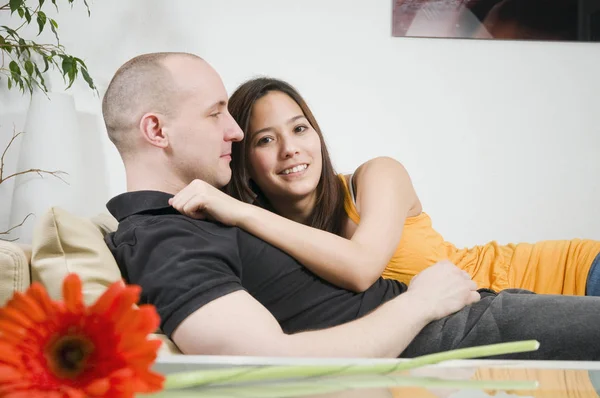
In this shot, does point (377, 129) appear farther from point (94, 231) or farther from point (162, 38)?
point (94, 231)

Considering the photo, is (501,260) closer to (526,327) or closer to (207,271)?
(526,327)

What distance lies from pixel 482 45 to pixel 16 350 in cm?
276

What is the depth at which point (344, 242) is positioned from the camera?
1216mm

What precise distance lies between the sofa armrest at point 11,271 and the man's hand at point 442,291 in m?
0.67

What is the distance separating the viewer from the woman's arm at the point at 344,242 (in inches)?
46.1

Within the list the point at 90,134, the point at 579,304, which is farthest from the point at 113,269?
the point at 90,134

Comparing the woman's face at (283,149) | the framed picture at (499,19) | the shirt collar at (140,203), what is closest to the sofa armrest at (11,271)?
the shirt collar at (140,203)

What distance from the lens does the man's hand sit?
114 centimetres

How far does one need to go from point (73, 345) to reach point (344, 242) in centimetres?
91

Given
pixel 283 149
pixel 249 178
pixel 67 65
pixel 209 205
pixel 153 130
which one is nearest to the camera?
pixel 209 205

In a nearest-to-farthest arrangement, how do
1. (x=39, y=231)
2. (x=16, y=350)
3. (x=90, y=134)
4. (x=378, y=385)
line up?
(x=16, y=350), (x=378, y=385), (x=39, y=231), (x=90, y=134)

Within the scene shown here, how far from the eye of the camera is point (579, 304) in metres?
1.05

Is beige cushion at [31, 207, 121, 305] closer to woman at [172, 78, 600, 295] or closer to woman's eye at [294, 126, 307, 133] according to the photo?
woman at [172, 78, 600, 295]

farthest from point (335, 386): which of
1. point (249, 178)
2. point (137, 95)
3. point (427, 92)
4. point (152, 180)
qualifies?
point (427, 92)
